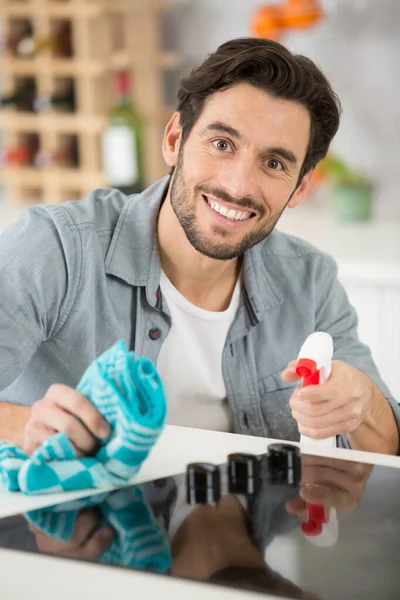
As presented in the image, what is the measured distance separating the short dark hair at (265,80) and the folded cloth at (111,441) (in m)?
0.70

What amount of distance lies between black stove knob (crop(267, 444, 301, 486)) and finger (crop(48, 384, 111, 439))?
0.20m

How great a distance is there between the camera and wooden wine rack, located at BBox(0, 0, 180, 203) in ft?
10.2

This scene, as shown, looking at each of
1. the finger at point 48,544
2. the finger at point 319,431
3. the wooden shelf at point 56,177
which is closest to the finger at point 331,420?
the finger at point 319,431

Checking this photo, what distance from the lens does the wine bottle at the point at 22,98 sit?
3273 mm

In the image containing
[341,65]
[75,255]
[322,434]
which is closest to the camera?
[322,434]

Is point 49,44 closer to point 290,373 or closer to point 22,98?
point 22,98

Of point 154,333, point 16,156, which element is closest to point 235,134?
point 154,333

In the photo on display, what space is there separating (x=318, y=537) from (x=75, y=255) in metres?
0.78

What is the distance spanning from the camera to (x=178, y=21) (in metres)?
3.26

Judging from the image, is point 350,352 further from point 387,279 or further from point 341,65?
point 341,65

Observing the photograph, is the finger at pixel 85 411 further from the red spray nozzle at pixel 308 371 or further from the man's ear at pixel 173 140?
the man's ear at pixel 173 140

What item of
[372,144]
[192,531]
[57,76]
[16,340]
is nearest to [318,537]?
[192,531]

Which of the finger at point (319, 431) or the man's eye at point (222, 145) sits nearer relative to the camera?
the finger at point (319, 431)

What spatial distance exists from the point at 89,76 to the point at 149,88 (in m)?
0.23
